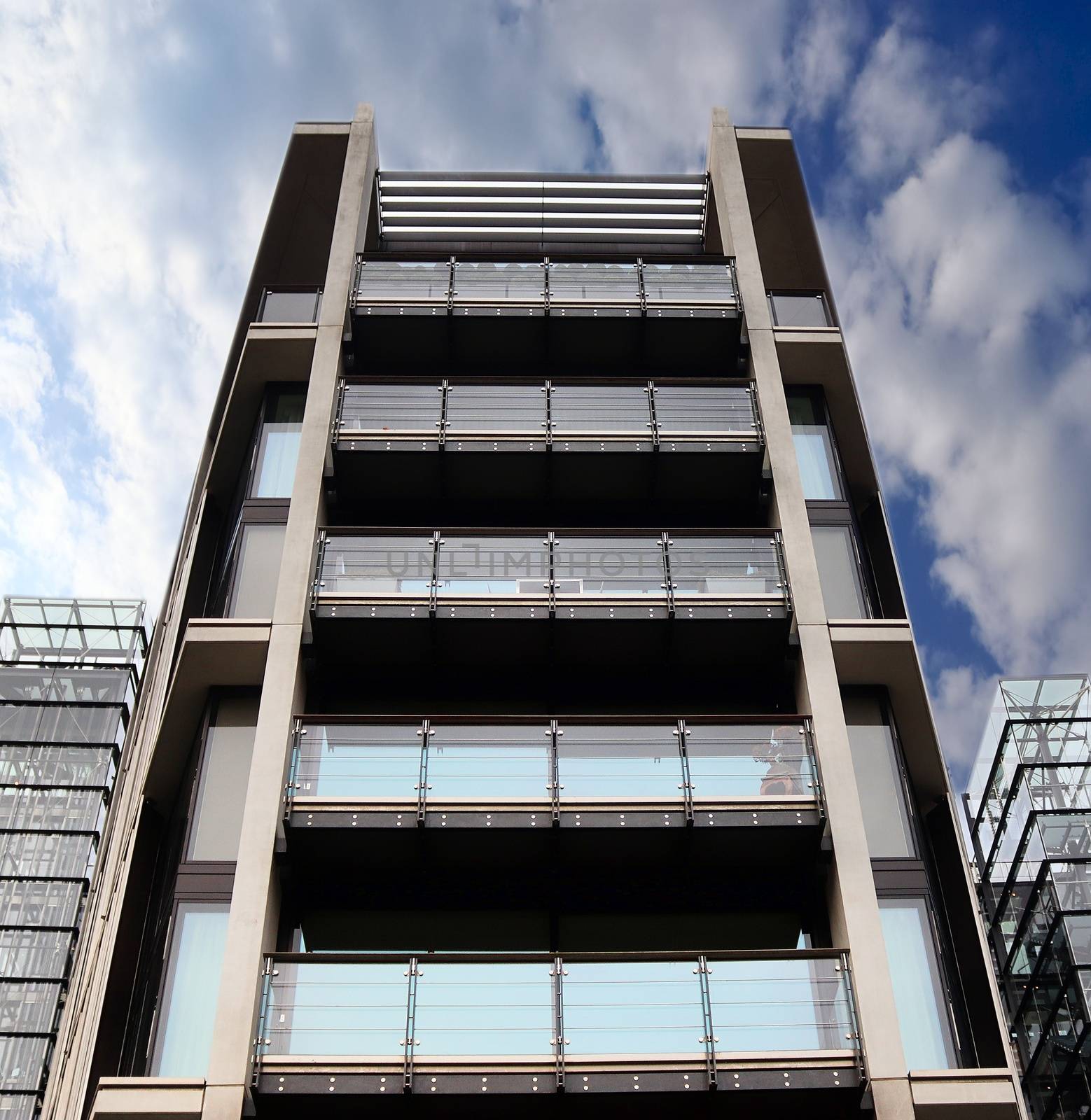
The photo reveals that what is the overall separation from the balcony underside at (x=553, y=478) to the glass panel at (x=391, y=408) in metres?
0.31

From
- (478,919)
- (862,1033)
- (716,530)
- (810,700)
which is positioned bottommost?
(862,1033)

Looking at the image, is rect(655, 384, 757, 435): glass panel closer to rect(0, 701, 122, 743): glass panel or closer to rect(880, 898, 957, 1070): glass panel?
rect(880, 898, 957, 1070): glass panel

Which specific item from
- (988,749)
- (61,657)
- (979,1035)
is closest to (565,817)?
(979,1035)

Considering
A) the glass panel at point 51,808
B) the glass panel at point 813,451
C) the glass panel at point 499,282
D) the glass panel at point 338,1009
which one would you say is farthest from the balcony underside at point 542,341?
the glass panel at point 51,808

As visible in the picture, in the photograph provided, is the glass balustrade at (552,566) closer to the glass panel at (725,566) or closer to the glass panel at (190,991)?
the glass panel at (725,566)

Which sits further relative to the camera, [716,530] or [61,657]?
[61,657]

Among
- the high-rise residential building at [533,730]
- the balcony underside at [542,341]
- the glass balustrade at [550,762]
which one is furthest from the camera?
the balcony underside at [542,341]

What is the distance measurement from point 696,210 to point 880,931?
18419 mm

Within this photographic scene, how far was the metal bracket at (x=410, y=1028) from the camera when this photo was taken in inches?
507

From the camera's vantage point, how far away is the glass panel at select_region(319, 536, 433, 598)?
58.9 ft

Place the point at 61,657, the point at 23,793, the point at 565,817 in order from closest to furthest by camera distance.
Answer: the point at 565,817, the point at 23,793, the point at 61,657

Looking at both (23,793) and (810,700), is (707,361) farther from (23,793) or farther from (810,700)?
(23,793)

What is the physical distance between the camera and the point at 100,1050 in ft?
46.5

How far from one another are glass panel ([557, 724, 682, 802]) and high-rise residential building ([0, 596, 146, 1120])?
35054 millimetres
